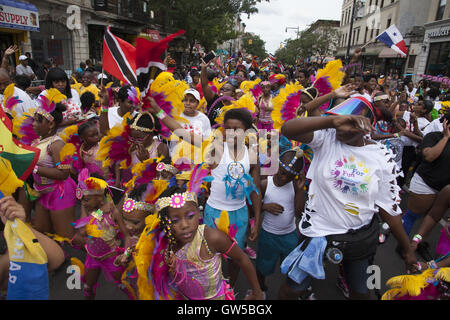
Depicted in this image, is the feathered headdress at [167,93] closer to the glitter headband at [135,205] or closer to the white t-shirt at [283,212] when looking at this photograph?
the glitter headband at [135,205]

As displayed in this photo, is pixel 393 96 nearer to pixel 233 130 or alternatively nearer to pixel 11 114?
pixel 233 130

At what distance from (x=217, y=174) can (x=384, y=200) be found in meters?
1.38

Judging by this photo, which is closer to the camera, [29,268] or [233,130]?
[29,268]

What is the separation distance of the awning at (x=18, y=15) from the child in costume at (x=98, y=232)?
12909 millimetres

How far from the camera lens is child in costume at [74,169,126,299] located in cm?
250

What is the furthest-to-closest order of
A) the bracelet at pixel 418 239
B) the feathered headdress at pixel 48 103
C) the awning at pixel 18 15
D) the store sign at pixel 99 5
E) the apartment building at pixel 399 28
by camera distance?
1. the apartment building at pixel 399 28
2. the store sign at pixel 99 5
3. the awning at pixel 18 15
4. the feathered headdress at pixel 48 103
5. the bracelet at pixel 418 239

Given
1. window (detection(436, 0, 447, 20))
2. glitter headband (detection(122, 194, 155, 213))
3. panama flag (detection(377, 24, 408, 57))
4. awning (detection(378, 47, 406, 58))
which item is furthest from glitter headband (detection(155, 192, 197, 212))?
awning (detection(378, 47, 406, 58))

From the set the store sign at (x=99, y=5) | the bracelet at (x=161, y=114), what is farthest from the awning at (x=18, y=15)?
the bracelet at (x=161, y=114)

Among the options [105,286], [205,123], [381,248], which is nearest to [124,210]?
[105,286]

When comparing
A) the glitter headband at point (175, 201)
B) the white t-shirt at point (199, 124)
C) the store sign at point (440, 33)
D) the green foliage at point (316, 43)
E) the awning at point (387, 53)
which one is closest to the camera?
the glitter headband at point (175, 201)

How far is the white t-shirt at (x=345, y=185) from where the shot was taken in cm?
198

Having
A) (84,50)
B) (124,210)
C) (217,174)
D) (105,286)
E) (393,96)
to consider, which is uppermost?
(84,50)

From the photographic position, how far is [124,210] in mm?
2424

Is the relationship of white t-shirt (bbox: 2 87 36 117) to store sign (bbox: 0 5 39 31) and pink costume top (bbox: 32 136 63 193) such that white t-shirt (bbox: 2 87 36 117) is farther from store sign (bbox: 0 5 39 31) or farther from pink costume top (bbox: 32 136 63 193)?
store sign (bbox: 0 5 39 31)
